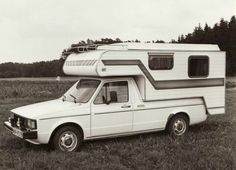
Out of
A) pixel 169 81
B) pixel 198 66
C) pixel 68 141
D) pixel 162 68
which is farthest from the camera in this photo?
pixel 198 66

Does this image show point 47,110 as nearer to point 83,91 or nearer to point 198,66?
point 83,91

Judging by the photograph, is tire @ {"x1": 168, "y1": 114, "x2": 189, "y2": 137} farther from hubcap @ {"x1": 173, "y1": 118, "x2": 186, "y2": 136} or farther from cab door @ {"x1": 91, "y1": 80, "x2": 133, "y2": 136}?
cab door @ {"x1": 91, "y1": 80, "x2": 133, "y2": 136}

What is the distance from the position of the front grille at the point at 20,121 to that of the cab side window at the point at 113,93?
1657 mm

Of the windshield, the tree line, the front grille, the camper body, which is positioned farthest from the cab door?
the tree line

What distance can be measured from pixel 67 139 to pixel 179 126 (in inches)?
131

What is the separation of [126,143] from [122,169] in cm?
234

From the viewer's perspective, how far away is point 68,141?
8.91 m

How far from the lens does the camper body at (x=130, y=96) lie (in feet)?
29.2

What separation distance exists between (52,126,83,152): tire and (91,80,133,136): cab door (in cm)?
42

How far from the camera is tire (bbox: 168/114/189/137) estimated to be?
10.6 metres

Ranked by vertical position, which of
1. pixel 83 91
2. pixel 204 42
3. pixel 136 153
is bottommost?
pixel 136 153

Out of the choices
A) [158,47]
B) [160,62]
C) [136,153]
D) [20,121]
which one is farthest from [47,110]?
[158,47]

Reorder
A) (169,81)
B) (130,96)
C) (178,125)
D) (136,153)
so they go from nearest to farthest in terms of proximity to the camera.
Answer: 1. (136,153)
2. (130,96)
3. (169,81)
4. (178,125)

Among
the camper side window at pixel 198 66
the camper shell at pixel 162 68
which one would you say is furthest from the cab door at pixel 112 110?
the camper side window at pixel 198 66
